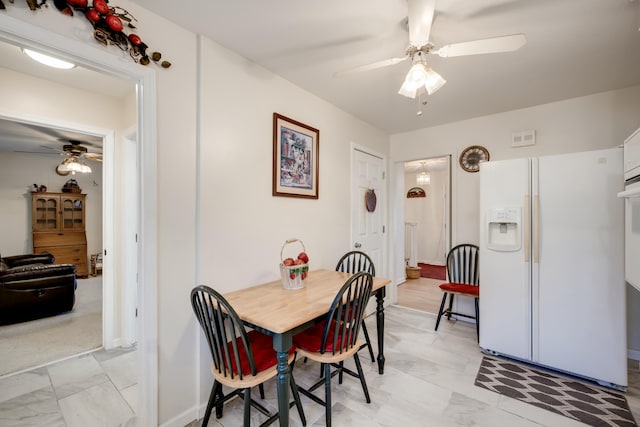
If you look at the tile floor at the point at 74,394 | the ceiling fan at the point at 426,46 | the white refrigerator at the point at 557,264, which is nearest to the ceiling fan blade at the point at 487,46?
the ceiling fan at the point at 426,46

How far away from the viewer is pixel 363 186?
337cm

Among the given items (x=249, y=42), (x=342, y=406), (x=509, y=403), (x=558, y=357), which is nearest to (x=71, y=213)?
(x=249, y=42)

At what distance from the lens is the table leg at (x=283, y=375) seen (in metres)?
1.29

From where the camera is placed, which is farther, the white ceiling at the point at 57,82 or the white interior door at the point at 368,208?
the white interior door at the point at 368,208

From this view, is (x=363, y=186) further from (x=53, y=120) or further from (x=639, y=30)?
(x=53, y=120)

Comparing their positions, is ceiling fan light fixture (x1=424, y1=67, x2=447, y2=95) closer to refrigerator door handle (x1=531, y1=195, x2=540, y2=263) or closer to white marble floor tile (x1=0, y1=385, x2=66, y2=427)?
refrigerator door handle (x1=531, y1=195, x2=540, y2=263)

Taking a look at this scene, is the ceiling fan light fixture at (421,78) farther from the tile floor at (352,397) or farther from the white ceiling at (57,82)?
the tile floor at (352,397)

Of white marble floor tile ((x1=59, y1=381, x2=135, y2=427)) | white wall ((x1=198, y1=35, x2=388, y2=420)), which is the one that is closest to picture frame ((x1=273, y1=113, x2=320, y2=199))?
white wall ((x1=198, y1=35, x2=388, y2=420))

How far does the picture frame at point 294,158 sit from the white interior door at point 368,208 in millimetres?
724

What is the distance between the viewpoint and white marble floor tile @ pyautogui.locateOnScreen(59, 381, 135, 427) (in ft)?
5.48

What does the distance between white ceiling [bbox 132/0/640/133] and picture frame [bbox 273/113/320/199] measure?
427 mm

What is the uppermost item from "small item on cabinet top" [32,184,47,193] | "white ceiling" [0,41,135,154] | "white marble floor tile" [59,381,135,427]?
"white ceiling" [0,41,135,154]

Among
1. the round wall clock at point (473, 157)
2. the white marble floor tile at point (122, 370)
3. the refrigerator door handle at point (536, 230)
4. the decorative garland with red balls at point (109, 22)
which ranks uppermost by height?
the decorative garland with red balls at point (109, 22)

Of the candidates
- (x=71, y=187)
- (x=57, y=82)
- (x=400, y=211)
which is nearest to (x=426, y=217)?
(x=400, y=211)
